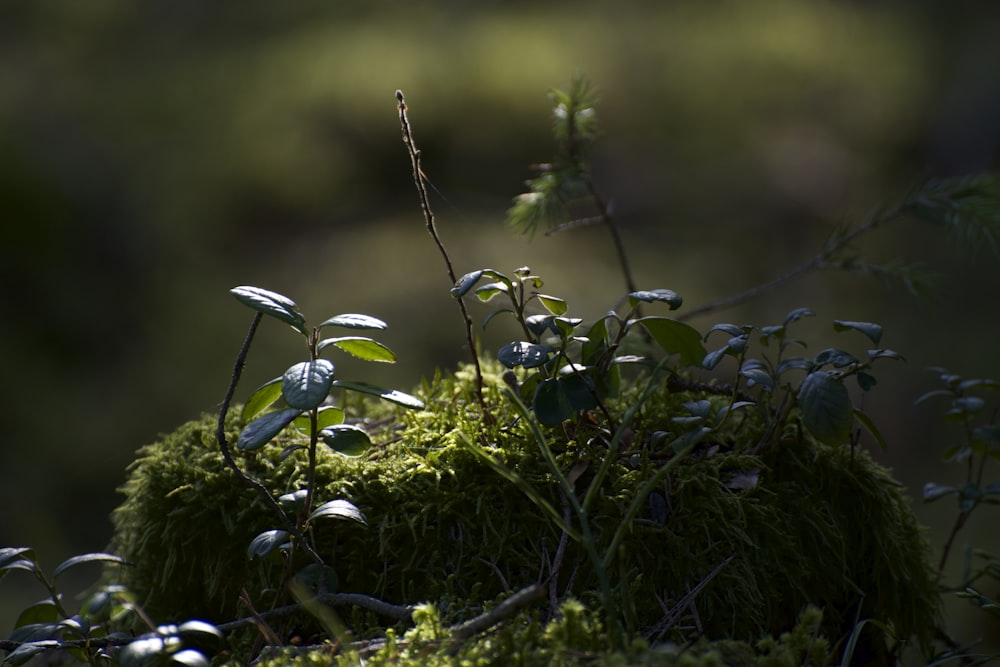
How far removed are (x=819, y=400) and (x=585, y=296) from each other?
7.36ft

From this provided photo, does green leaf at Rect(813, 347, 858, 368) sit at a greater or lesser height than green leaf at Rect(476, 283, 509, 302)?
lesser

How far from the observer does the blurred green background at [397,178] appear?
10.6ft

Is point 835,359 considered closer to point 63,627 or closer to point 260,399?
point 260,399

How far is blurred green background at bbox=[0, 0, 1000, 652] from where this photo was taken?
3242 millimetres

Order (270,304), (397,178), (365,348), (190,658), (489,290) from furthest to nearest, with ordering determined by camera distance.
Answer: (397,178), (489,290), (365,348), (270,304), (190,658)

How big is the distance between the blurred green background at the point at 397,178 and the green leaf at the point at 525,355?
1.98 m

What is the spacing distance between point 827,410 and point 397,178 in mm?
3550

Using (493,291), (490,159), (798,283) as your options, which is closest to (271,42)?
(490,159)

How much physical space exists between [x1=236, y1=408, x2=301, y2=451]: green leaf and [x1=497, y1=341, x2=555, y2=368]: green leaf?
0.27m

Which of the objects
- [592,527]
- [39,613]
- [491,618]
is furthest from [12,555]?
[592,527]

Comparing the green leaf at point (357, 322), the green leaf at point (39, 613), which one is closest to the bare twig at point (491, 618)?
the green leaf at point (357, 322)

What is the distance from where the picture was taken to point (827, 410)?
926mm

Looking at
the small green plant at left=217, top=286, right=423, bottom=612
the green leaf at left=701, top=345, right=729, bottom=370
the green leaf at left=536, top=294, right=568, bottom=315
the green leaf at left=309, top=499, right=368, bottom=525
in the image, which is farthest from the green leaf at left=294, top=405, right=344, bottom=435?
the green leaf at left=701, top=345, right=729, bottom=370

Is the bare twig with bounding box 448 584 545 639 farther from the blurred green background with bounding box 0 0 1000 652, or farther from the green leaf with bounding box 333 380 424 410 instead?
the blurred green background with bounding box 0 0 1000 652
